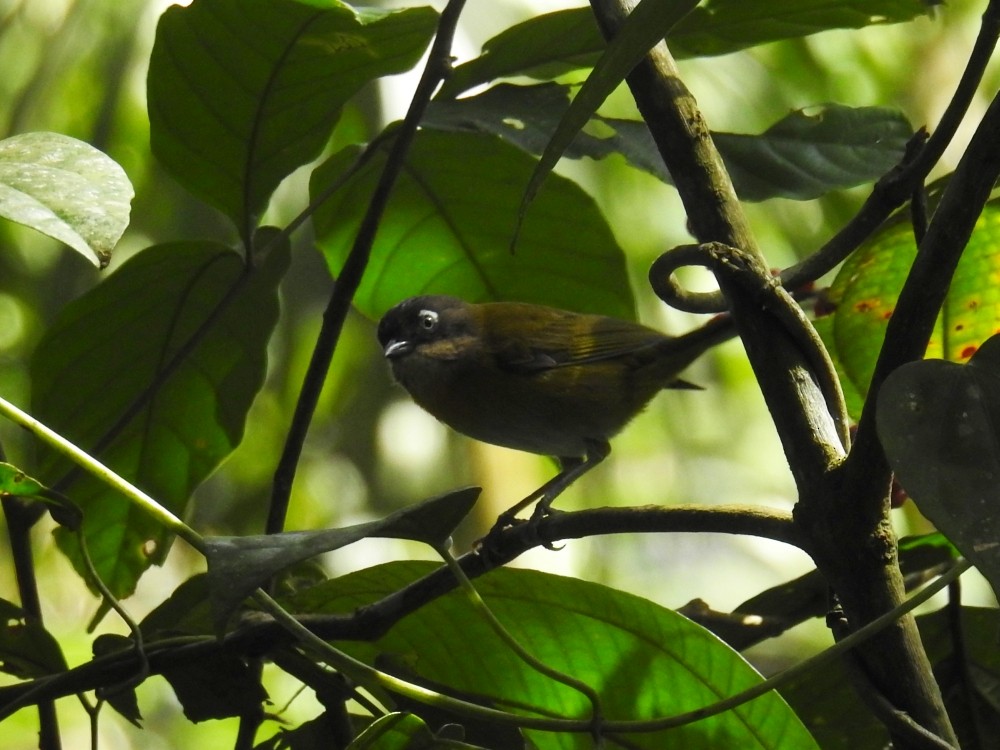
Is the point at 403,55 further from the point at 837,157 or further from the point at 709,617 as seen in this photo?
the point at 709,617

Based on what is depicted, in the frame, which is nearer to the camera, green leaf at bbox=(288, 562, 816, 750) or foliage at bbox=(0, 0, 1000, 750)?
foliage at bbox=(0, 0, 1000, 750)

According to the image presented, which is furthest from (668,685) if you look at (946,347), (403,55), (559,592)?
(403,55)

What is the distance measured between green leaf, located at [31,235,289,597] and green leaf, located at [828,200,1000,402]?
1.07 m

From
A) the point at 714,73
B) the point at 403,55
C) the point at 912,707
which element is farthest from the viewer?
the point at 714,73

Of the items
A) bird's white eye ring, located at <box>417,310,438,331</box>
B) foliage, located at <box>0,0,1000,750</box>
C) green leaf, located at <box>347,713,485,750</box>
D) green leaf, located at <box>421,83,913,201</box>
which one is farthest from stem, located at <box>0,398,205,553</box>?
bird's white eye ring, located at <box>417,310,438,331</box>

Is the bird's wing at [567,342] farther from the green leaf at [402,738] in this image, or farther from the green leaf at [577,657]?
the green leaf at [402,738]

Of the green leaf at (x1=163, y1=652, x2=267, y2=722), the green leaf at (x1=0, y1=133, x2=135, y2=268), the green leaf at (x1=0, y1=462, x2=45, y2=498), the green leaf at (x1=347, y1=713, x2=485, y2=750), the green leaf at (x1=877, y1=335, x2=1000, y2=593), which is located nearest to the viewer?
the green leaf at (x1=877, y1=335, x2=1000, y2=593)

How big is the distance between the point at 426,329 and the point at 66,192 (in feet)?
6.92

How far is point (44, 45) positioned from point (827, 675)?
13.3 feet

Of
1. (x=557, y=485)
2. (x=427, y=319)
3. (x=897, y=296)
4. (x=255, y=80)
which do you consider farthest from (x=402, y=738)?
(x=427, y=319)

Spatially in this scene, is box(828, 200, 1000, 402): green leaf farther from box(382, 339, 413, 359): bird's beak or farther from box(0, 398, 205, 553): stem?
→ box(382, 339, 413, 359): bird's beak

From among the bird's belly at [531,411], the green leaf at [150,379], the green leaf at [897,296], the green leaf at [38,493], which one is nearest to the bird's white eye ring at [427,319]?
the bird's belly at [531,411]

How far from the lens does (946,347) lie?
155 centimetres

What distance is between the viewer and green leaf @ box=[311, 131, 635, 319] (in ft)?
6.77
